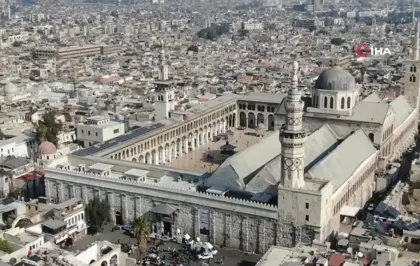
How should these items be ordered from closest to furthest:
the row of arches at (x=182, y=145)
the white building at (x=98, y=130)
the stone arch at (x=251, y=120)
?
the row of arches at (x=182, y=145), the white building at (x=98, y=130), the stone arch at (x=251, y=120)

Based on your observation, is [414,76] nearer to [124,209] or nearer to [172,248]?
[172,248]

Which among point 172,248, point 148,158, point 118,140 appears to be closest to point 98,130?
point 118,140

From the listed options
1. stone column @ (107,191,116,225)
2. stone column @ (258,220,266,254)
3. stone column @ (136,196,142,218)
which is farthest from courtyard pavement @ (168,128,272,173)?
stone column @ (258,220,266,254)

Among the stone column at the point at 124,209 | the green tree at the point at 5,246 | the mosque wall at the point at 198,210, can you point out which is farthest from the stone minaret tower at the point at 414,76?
the green tree at the point at 5,246

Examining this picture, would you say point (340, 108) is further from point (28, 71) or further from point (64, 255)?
point (28, 71)

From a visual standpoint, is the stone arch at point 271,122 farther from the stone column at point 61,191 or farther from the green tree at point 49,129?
the stone column at point 61,191

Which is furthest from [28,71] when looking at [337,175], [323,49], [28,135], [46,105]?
[337,175]
